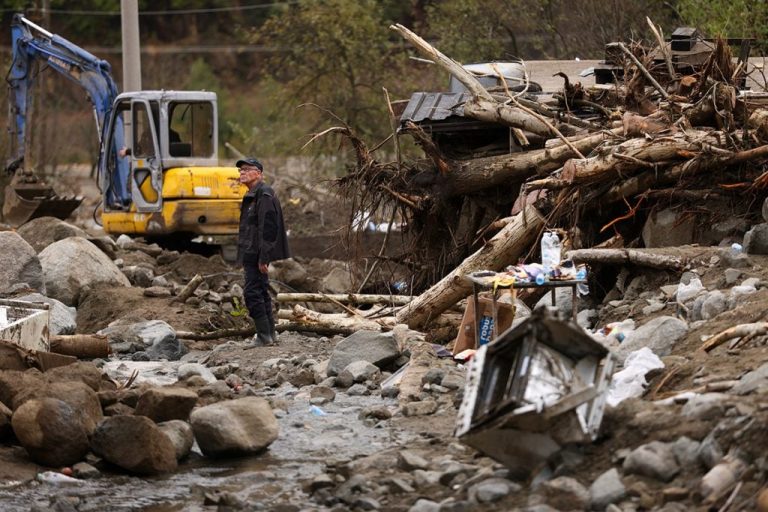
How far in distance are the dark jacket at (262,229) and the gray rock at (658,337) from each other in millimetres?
3989

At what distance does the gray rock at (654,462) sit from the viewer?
261 inches

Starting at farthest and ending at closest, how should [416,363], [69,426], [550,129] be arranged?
[550,129] < [416,363] < [69,426]

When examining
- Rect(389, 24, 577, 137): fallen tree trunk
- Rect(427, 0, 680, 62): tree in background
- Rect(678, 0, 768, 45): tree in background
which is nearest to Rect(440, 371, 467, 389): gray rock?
Rect(389, 24, 577, 137): fallen tree trunk

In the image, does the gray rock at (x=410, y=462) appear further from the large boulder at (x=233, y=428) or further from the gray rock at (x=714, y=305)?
the gray rock at (x=714, y=305)

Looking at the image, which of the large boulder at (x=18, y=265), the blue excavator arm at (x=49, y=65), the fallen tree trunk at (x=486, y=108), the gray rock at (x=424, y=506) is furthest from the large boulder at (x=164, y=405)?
the blue excavator arm at (x=49, y=65)

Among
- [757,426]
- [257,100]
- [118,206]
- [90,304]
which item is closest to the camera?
[757,426]

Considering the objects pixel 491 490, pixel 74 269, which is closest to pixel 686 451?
pixel 491 490

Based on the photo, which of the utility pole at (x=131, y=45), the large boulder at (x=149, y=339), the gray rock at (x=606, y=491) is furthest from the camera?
the utility pole at (x=131, y=45)

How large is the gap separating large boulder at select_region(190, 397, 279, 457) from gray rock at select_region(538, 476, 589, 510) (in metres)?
2.70

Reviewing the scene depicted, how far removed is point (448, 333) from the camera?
1261 centimetres

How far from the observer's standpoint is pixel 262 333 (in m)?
13.0

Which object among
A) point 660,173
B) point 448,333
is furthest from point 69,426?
point 660,173

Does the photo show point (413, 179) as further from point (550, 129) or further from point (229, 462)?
point (229, 462)

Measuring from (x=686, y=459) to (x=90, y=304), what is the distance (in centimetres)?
1034
